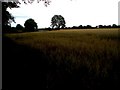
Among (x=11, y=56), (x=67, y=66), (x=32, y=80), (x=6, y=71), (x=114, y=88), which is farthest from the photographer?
(x=11, y=56)

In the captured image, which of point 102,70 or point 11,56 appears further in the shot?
point 11,56

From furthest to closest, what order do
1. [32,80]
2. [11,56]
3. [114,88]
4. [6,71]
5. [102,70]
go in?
[11,56]
[6,71]
[32,80]
[102,70]
[114,88]

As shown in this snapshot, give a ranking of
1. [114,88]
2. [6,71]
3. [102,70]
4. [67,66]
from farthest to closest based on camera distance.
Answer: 1. [6,71]
2. [67,66]
3. [102,70]
4. [114,88]

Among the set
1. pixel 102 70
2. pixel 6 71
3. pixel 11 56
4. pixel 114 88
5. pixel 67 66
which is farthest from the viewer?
pixel 11 56

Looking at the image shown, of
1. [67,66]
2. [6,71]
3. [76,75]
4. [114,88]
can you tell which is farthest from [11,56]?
[114,88]

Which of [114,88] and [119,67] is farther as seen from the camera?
[119,67]

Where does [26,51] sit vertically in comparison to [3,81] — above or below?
above

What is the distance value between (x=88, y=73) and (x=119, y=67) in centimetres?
83

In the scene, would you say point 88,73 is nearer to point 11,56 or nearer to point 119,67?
point 119,67

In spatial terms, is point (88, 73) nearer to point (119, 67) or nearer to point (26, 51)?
point (119, 67)

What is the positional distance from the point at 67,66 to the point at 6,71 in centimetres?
172

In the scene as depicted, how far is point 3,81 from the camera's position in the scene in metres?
5.12

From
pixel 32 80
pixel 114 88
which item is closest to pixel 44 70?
pixel 32 80

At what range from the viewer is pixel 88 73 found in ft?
15.1
